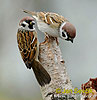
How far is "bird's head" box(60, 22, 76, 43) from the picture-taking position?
4.41 meters

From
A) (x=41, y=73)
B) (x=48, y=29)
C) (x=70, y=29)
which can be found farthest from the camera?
(x=48, y=29)

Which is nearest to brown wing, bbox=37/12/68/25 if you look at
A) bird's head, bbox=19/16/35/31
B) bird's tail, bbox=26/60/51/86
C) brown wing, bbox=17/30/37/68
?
bird's head, bbox=19/16/35/31

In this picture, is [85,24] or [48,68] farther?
[85,24]

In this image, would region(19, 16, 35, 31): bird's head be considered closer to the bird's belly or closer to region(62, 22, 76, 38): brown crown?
the bird's belly

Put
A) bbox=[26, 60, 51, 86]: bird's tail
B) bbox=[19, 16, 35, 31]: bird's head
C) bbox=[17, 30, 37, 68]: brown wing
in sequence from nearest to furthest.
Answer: bbox=[26, 60, 51, 86]: bird's tail
bbox=[17, 30, 37, 68]: brown wing
bbox=[19, 16, 35, 31]: bird's head

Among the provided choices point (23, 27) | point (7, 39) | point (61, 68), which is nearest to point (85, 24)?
point (7, 39)

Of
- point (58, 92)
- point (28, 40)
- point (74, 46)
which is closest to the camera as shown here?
point (58, 92)

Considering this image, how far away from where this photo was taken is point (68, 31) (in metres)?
4.47

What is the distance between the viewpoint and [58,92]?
359 centimetres

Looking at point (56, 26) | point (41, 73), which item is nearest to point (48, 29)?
point (56, 26)

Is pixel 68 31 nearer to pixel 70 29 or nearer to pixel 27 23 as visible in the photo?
pixel 70 29

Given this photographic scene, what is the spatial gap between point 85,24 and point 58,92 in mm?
7090

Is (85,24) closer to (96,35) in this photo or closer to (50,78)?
(96,35)

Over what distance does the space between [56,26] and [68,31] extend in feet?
0.87
